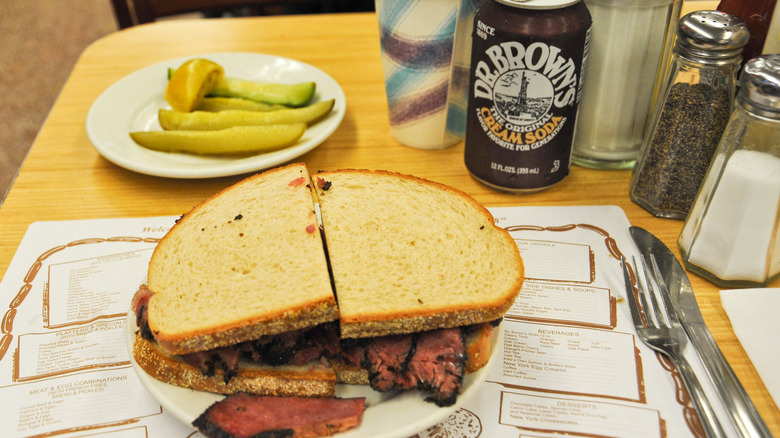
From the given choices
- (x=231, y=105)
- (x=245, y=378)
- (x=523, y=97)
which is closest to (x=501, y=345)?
(x=245, y=378)

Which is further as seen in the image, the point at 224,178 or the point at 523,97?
the point at 224,178

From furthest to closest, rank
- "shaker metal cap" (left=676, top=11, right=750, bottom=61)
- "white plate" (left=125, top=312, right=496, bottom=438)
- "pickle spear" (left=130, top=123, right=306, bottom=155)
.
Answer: "pickle spear" (left=130, top=123, right=306, bottom=155)
"shaker metal cap" (left=676, top=11, right=750, bottom=61)
"white plate" (left=125, top=312, right=496, bottom=438)

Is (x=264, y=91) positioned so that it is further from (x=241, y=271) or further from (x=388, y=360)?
(x=388, y=360)

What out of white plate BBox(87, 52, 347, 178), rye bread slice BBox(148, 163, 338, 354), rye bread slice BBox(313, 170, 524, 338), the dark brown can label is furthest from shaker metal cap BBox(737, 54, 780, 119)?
white plate BBox(87, 52, 347, 178)

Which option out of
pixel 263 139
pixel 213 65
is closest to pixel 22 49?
pixel 213 65

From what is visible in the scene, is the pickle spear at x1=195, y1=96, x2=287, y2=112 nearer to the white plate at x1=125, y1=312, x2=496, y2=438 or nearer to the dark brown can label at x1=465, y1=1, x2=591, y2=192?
the dark brown can label at x1=465, y1=1, x2=591, y2=192

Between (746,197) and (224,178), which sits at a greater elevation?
(746,197)
